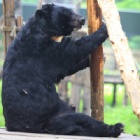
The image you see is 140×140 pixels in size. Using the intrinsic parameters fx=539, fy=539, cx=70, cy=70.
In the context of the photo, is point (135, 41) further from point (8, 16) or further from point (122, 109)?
point (8, 16)

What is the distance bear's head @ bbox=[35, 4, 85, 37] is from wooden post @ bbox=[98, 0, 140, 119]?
2.56ft

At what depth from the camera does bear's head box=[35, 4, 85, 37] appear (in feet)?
18.6

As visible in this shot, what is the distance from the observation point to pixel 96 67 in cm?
566

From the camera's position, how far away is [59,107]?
18.4 feet

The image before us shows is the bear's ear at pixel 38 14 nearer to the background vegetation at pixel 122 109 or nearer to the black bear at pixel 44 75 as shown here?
the black bear at pixel 44 75

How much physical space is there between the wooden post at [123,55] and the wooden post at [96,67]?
1.74 feet

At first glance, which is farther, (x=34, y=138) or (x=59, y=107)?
(x=59, y=107)

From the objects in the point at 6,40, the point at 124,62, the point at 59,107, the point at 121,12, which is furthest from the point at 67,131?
the point at 121,12

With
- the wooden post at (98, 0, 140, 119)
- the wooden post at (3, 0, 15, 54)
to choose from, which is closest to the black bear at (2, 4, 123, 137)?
the wooden post at (98, 0, 140, 119)

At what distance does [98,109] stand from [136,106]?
4.64ft

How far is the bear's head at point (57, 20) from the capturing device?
566 centimetres

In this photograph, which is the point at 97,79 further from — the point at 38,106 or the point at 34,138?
the point at 34,138

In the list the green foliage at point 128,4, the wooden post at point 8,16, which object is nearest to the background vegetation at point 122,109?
the green foliage at point 128,4

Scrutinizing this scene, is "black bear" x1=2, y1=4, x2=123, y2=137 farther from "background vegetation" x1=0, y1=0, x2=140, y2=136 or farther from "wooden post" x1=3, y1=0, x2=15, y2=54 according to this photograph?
"background vegetation" x1=0, y1=0, x2=140, y2=136
